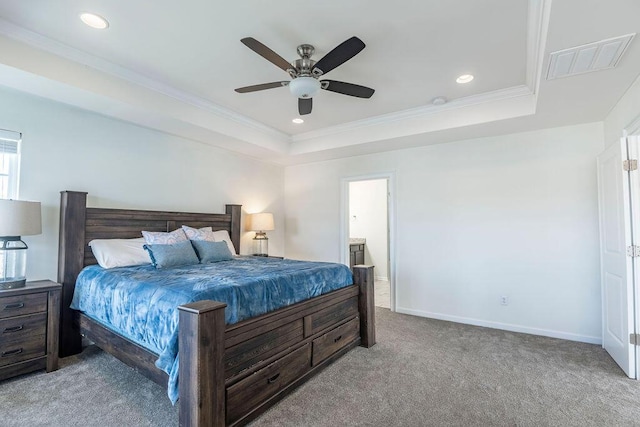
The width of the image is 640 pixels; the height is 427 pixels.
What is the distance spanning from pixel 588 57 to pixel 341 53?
177cm

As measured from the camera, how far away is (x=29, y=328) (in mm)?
2598

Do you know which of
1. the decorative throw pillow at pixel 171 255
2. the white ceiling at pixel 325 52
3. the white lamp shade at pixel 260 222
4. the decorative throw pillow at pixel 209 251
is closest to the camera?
the white ceiling at pixel 325 52

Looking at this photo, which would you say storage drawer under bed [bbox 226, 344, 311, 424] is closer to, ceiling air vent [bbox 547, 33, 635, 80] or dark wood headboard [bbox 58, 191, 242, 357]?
dark wood headboard [bbox 58, 191, 242, 357]

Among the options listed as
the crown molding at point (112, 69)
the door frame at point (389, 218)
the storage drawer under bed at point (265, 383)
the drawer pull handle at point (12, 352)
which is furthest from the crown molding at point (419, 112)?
the drawer pull handle at point (12, 352)

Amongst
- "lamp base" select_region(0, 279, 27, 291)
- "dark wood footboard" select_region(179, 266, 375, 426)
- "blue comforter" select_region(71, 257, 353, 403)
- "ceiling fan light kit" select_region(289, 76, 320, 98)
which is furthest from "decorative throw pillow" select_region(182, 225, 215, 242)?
"ceiling fan light kit" select_region(289, 76, 320, 98)

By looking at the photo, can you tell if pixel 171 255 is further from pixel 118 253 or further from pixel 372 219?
pixel 372 219

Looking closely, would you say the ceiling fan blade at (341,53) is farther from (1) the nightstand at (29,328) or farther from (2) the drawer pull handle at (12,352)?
(2) the drawer pull handle at (12,352)

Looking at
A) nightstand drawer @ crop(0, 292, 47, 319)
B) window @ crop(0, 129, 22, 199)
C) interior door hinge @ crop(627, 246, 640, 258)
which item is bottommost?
nightstand drawer @ crop(0, 292, 47, 319)

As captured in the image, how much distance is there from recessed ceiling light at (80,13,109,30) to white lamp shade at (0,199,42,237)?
1.55 meters

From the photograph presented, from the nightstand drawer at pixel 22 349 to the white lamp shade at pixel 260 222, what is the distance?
285cm

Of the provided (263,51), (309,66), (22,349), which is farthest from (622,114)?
(22,349)

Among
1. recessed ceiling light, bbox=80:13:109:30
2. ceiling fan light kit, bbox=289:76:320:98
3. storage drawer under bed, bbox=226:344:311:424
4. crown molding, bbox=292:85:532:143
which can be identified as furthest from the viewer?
crown molding, bbox=292:85:532:143

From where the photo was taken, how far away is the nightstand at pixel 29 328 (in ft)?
8.16

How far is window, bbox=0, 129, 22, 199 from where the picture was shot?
2914 millimetres
